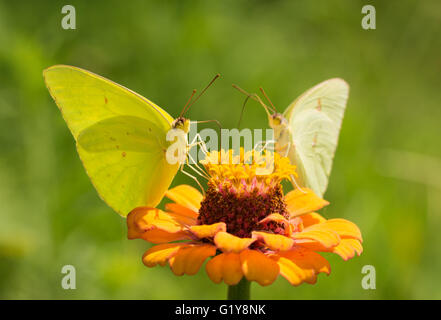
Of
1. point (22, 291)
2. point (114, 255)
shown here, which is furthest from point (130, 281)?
point (22, 291)

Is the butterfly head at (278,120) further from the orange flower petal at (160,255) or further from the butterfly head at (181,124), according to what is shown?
the orange flower petal at (160,255)

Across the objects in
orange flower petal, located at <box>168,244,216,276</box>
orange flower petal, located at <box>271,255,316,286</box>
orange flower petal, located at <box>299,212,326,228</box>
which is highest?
orange flower petal, located at <box>299,212,326,228</box>

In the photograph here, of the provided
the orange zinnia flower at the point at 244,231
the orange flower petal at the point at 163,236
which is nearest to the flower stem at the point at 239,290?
the orange zinnia flower at the point at 244,231

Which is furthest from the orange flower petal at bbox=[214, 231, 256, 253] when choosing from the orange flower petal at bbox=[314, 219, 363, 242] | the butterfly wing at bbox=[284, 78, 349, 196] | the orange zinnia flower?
the butterfly wing at bbox=[284, 78, 349, 196]

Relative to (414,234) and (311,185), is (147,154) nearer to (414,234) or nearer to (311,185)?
(311,185)

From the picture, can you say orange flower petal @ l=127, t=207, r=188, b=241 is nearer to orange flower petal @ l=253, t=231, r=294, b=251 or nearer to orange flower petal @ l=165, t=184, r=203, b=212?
orange flower petal @ l=165, t=184, r=203, b=212
